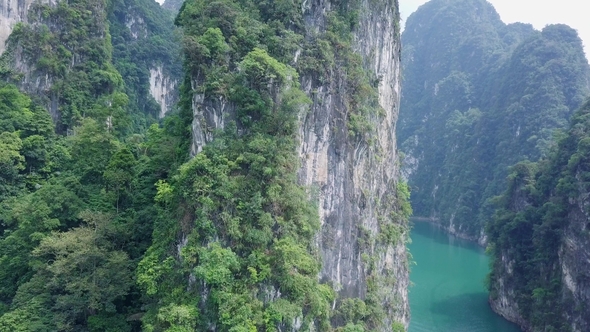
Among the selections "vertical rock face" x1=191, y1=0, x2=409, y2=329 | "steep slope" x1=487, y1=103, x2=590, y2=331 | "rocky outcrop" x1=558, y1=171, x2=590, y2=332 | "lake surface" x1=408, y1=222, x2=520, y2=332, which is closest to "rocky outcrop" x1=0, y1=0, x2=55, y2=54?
"vertical rock face" x1=191, y1=0, x2=409, y2=329

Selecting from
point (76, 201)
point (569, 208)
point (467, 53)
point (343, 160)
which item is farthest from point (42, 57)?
point (467, 53)

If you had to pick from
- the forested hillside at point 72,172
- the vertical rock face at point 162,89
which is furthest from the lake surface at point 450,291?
the vertical rock face at point 162,89

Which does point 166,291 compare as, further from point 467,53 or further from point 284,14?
point 467,53

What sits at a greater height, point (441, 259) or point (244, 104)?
point (244, 104)

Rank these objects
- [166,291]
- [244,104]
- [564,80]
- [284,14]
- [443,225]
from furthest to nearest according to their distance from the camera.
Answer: [443,225] → [564,80] → [284,14] → [244,104] → [166,291]

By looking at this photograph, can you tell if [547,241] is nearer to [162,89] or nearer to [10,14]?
[162,89]

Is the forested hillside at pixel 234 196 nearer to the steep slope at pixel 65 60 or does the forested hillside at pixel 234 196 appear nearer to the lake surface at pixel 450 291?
the steep slope at pixel 65 60

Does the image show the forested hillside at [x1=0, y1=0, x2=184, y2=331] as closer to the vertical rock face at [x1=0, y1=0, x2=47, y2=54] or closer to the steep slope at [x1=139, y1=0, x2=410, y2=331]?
the vertical rock face at [x1=0, y1=0, x2=47, y2=54]
